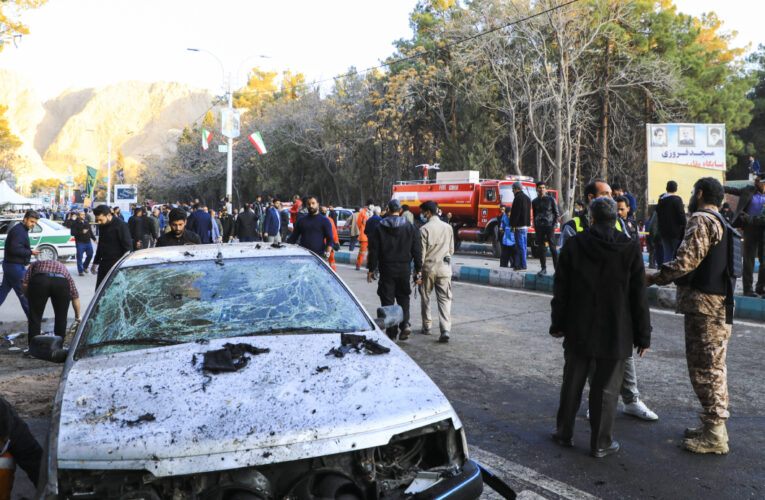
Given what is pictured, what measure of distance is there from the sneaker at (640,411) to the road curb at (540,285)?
11.6 feet

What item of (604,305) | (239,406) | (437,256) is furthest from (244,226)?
(239,406)

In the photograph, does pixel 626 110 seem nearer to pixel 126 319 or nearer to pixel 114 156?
pixel 126 319

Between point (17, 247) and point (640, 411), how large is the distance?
780 centimetres

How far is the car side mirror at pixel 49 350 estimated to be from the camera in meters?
3.45

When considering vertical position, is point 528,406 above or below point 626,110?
below

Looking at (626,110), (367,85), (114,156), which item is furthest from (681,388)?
(114,156)

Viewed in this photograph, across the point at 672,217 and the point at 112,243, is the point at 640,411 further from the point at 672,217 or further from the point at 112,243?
the point at 112,243

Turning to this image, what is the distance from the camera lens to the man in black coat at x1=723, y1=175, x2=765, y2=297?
30.5ft

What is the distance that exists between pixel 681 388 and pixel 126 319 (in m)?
4.58

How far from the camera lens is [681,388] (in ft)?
18.0

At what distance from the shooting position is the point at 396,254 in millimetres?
7551

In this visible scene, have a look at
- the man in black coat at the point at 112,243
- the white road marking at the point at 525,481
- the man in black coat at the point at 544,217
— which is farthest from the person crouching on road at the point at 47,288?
the man in black coat at the point at 544,217

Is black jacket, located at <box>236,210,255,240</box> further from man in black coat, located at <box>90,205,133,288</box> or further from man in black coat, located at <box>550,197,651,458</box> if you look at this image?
man in black coat, located at <box>550,197,651,458</box>

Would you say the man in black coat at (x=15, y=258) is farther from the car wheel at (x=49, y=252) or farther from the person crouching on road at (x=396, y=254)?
the car wheel at (x=49, y=252)
